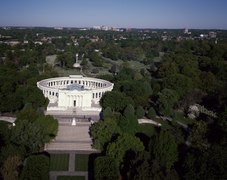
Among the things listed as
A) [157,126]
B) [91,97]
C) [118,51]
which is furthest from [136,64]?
[157,126]

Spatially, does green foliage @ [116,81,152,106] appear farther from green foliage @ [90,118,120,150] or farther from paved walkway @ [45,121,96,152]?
green foliage @ [90,118,120,150]

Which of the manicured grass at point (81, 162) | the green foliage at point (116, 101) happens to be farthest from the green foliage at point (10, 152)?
the green foliage at point (116, 101)

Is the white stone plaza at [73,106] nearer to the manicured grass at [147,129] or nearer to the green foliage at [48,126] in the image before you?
the green foliage at [48,126]

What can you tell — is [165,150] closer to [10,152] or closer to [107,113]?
[10,152]

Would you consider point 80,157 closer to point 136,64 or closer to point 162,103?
point 162,103

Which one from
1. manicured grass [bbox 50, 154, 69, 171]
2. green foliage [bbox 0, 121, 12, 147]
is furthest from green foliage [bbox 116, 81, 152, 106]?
green foliage [bbox 0, 121, 12, 147]

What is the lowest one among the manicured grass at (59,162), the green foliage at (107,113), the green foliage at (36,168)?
the manicured grass at (59,162)
